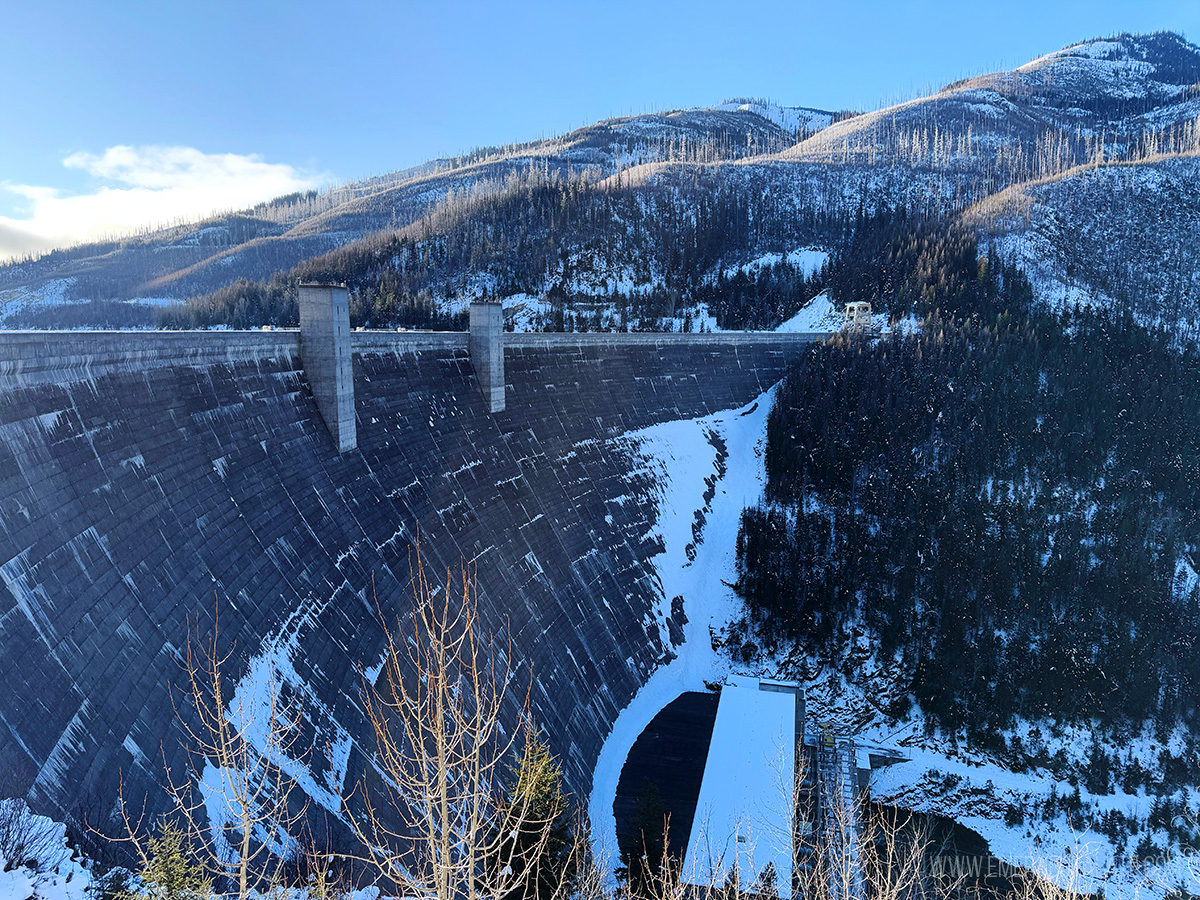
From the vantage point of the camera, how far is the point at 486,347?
3394 centimetres

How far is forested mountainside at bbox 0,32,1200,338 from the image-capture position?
9594 cm

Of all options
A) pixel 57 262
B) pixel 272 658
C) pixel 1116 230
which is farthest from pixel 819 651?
pixel 57 262

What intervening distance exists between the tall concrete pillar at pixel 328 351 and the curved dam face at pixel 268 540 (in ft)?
1.60

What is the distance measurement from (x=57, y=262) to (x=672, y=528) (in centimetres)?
20208

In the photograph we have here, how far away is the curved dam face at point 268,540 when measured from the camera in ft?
44.3

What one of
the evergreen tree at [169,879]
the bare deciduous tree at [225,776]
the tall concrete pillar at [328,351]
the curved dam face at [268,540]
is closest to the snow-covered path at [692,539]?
the curved dam face at [268,540]

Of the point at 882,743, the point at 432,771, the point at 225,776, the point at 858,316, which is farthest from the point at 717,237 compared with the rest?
the point at 225,776

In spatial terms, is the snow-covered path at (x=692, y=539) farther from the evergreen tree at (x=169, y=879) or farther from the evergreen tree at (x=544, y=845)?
the evergreen tree at (x=169, y=879)

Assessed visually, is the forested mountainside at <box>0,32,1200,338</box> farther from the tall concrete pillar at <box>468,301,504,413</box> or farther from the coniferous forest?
the tall concrete pillar at <box>468,301,504,413</box>

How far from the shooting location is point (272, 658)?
17.4 m

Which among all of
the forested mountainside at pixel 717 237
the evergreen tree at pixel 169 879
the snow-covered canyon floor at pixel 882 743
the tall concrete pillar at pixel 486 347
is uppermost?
the forested mountainside at pixel 717 237

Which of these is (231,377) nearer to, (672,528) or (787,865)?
(787,865)

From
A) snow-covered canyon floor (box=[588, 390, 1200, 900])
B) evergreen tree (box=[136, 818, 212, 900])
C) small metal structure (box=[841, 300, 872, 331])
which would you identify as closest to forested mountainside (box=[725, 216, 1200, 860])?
snow-covered canyon floor (box=[588, 390, 1200, 900])

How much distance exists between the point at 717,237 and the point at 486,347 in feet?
318
